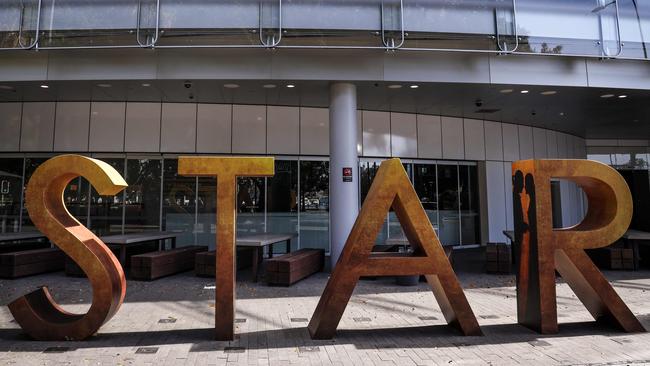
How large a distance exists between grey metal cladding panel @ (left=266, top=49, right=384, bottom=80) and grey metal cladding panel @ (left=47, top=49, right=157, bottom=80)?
3.14m

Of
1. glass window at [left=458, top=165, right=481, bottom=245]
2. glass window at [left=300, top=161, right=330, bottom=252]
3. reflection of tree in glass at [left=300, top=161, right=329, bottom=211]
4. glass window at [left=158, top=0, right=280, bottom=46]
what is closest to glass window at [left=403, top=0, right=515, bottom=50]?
glass window at [left=158, top=0, right=280, bottom=46]

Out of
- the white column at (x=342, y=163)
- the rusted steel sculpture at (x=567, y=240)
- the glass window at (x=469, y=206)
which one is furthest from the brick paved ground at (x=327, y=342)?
the glass window at (x=469, y=206)

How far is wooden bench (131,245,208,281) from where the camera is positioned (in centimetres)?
970

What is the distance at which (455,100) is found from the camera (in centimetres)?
1271

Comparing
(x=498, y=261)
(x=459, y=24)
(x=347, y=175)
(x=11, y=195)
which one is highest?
(x=459, y=24)

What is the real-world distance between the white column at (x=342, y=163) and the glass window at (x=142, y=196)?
6338mm

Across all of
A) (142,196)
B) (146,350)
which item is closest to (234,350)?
(146,350)

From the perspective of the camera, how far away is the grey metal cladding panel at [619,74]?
10.7 meters

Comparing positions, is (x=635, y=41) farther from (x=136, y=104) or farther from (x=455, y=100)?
(x=136, y=104)

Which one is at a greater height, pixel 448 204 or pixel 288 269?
pixel 448 204

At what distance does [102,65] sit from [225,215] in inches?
279

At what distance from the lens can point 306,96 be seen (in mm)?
12320

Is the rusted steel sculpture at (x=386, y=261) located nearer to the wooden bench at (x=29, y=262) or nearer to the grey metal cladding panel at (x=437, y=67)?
the grey metal cladding panel at (x=437, y=67)

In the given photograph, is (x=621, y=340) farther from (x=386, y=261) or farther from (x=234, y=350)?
(x=234, y=350)
